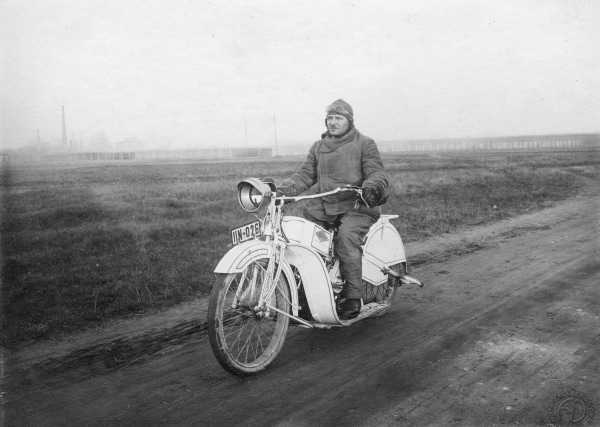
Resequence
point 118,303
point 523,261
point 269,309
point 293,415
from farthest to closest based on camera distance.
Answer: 1. point 523,261
2. point 118,303
3. point 269,309
4. point 293,415

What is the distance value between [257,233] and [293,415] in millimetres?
1472

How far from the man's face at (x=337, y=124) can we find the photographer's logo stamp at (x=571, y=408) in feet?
9.32

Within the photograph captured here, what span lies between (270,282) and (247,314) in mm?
305

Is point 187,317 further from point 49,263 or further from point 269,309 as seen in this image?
point 49,263

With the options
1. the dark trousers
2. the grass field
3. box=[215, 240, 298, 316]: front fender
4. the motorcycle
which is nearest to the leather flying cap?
the motorcycle

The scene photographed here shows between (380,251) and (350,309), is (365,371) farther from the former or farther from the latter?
(380,251)

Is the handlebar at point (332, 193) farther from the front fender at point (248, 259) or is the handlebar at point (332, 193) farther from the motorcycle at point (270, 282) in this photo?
the front fender at point (248, 259)

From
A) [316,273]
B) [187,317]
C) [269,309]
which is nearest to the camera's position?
[269,309]

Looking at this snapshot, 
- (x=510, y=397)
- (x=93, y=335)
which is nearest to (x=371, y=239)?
(x=510, y=397)

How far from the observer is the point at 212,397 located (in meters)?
3.68

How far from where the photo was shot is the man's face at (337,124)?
4973mm

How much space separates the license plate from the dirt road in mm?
1046

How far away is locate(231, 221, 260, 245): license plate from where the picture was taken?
419 centimetres

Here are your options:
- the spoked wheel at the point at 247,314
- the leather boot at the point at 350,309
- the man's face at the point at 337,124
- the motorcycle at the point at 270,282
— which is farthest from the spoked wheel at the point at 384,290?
the man's face at the point at 337,124
